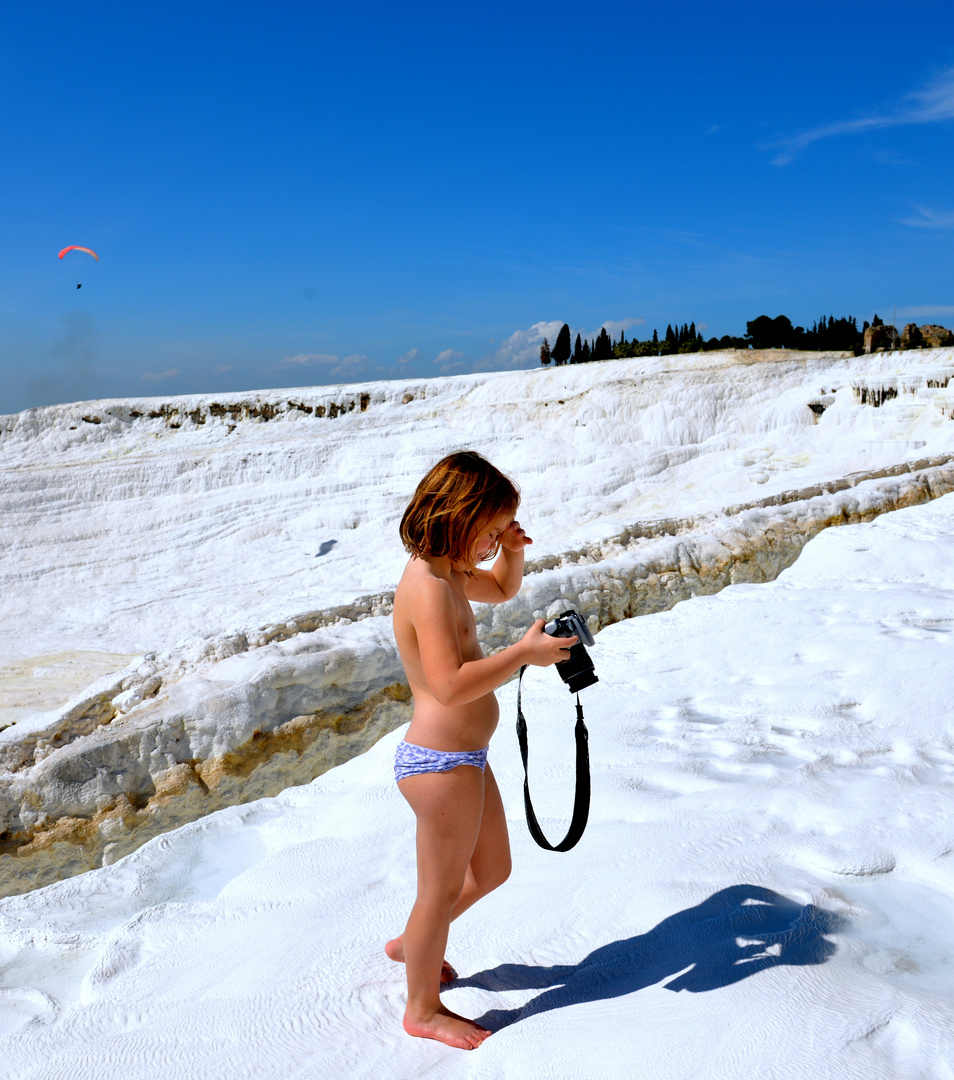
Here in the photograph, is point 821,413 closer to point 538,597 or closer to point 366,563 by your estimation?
point 366,563

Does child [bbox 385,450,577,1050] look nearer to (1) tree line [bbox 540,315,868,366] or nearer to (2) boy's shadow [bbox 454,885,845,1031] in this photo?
(2) boy's shadow [bbox 454,885,845,1031]

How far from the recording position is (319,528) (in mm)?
14508

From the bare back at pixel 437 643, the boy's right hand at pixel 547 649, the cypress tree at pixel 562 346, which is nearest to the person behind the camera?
the boy's right hand at pixel 547 649

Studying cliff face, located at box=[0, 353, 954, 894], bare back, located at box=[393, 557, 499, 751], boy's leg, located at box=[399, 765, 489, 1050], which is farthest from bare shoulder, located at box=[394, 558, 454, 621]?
cliff face, located at box=[0, 353, 954, 894]

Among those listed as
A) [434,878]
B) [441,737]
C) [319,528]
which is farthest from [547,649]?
[319,528]

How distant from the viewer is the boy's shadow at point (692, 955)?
1689 mm

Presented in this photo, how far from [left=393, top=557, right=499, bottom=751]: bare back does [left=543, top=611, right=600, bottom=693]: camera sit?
0.58 feet

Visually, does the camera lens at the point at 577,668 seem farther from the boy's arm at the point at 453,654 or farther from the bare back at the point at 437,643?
the bare back at the point at 437,643

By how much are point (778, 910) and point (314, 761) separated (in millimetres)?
2581

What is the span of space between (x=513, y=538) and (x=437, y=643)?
1.20 ft

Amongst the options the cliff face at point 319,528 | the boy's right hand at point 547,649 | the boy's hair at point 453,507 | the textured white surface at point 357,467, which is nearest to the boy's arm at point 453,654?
the boy's right hand at point 547,649

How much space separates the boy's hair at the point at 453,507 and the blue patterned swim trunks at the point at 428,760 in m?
0.41

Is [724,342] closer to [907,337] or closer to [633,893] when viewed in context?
[907,337]

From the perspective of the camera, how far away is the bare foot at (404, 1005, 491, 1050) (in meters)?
1.58
